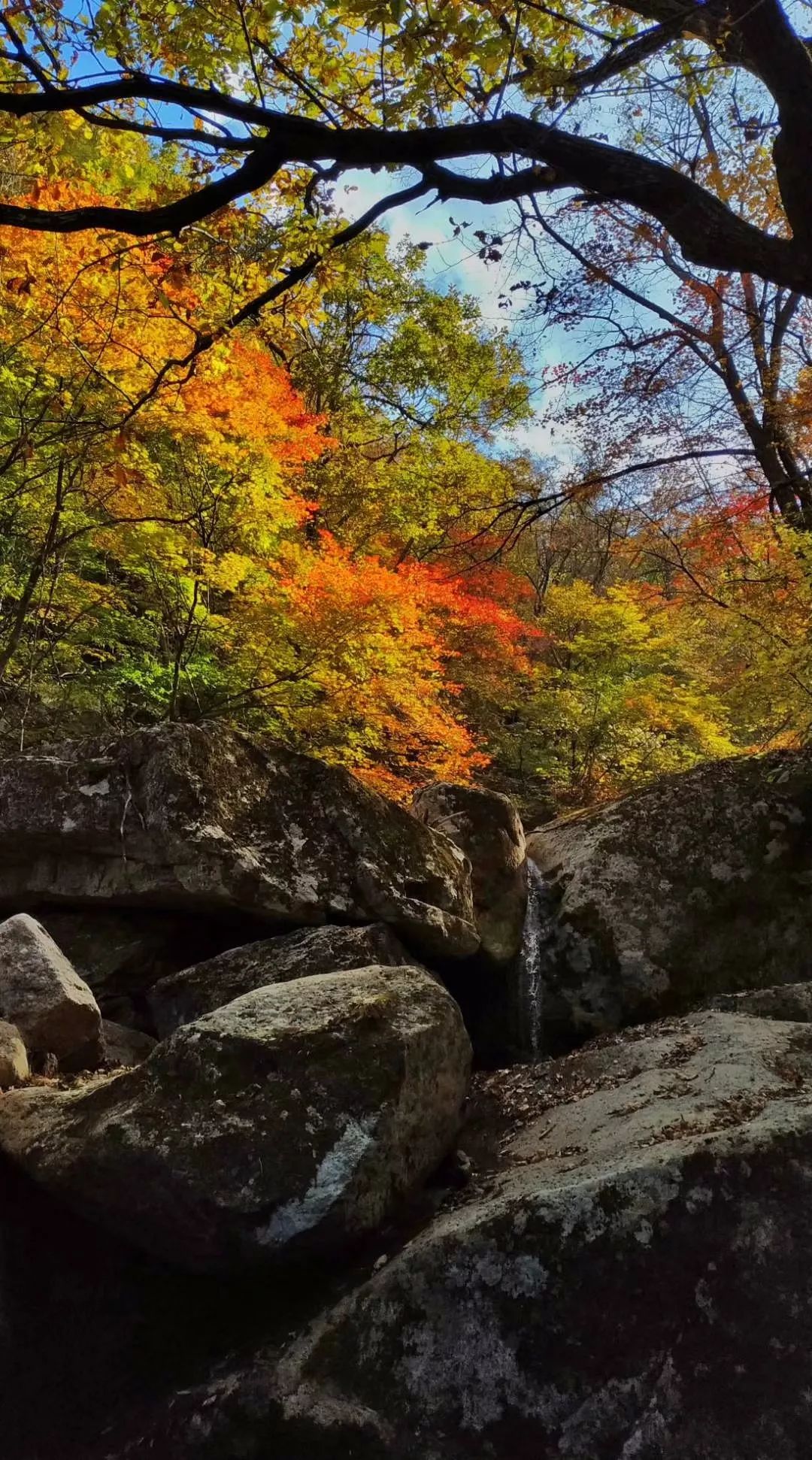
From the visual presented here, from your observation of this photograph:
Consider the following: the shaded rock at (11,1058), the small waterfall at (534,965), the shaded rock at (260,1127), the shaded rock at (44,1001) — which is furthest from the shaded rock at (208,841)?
the shaded rock at (260,1127)

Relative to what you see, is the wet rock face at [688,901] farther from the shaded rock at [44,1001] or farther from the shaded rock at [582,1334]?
the shaded rock at [44,1001]

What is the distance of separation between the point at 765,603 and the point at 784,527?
37.7 inches

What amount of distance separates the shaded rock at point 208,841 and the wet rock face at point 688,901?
1.24 meters

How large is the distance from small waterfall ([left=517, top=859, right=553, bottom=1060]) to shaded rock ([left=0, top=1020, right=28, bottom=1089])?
15.1 feet

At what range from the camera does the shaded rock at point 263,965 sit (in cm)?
619

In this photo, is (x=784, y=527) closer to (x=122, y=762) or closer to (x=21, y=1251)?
(x=122, y=762)

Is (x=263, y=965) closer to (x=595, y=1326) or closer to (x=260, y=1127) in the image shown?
(x=260, y=1127)

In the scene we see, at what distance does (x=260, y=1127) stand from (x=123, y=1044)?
10.1 ft

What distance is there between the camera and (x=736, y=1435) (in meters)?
2.81

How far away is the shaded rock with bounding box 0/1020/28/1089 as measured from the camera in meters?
5.18

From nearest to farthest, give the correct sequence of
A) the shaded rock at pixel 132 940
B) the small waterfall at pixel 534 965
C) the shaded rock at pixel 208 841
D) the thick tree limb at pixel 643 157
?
the thick tree limb at pixel 643 157 → the shaded rock at pixel 208 841 → the shaded rock at pixel 132 940 → the small waterfall at pixel 534 965

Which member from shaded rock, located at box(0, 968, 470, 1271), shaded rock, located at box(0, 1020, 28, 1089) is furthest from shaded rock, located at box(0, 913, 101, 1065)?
shaded rock, located at box(0, 968, 470, 1271)

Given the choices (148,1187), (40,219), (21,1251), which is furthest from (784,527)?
(21,1251)

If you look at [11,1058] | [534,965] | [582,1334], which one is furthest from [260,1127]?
[534,965]
